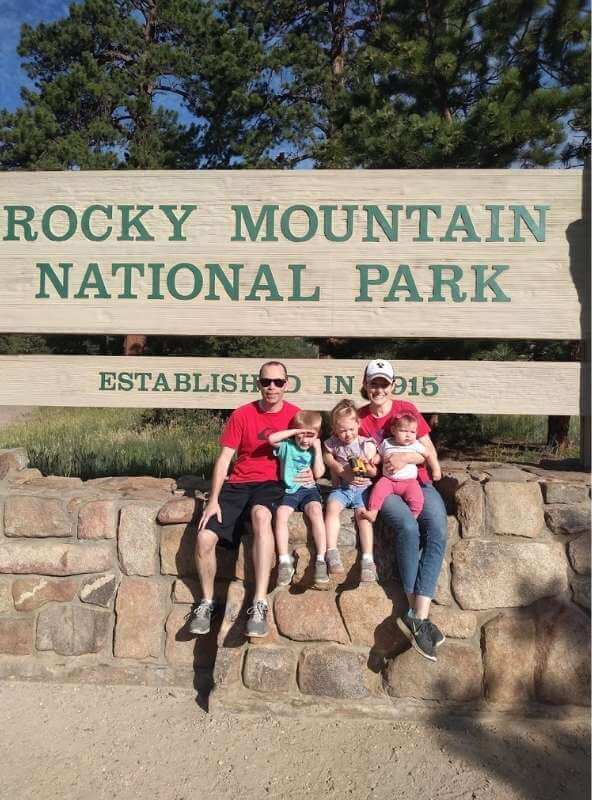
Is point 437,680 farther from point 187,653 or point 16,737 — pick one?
point 16,737

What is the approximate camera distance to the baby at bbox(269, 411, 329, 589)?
3.06 meters

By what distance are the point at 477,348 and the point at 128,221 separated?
194 inches

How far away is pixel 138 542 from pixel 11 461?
3.60 feet

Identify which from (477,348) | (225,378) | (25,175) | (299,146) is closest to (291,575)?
(225,378)

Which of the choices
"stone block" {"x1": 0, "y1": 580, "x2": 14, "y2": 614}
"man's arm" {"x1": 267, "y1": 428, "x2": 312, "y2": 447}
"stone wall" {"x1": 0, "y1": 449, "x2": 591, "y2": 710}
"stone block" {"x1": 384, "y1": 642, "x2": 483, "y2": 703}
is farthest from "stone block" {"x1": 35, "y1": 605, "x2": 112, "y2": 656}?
"stone block" {"x1": 384, "y1": 642, "x2": 483, "y2": 703}

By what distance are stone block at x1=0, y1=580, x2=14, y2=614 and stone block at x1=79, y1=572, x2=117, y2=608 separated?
1.30ft

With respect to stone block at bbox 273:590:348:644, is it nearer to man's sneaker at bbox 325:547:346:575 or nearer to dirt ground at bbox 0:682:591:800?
man's sneaker at bbox 325:547:346:575

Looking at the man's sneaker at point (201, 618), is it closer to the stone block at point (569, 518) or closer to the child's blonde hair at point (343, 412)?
the child's blonde hair at point (343, 412)

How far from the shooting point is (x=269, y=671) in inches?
120

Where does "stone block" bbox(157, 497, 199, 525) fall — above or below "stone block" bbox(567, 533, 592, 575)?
above

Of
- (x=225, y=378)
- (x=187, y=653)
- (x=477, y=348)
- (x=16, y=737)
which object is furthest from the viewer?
(x=477, y=348)

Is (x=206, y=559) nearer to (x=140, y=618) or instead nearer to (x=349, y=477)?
(x=140, y=618)

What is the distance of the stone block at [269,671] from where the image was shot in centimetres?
303

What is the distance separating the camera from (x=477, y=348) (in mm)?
7793
